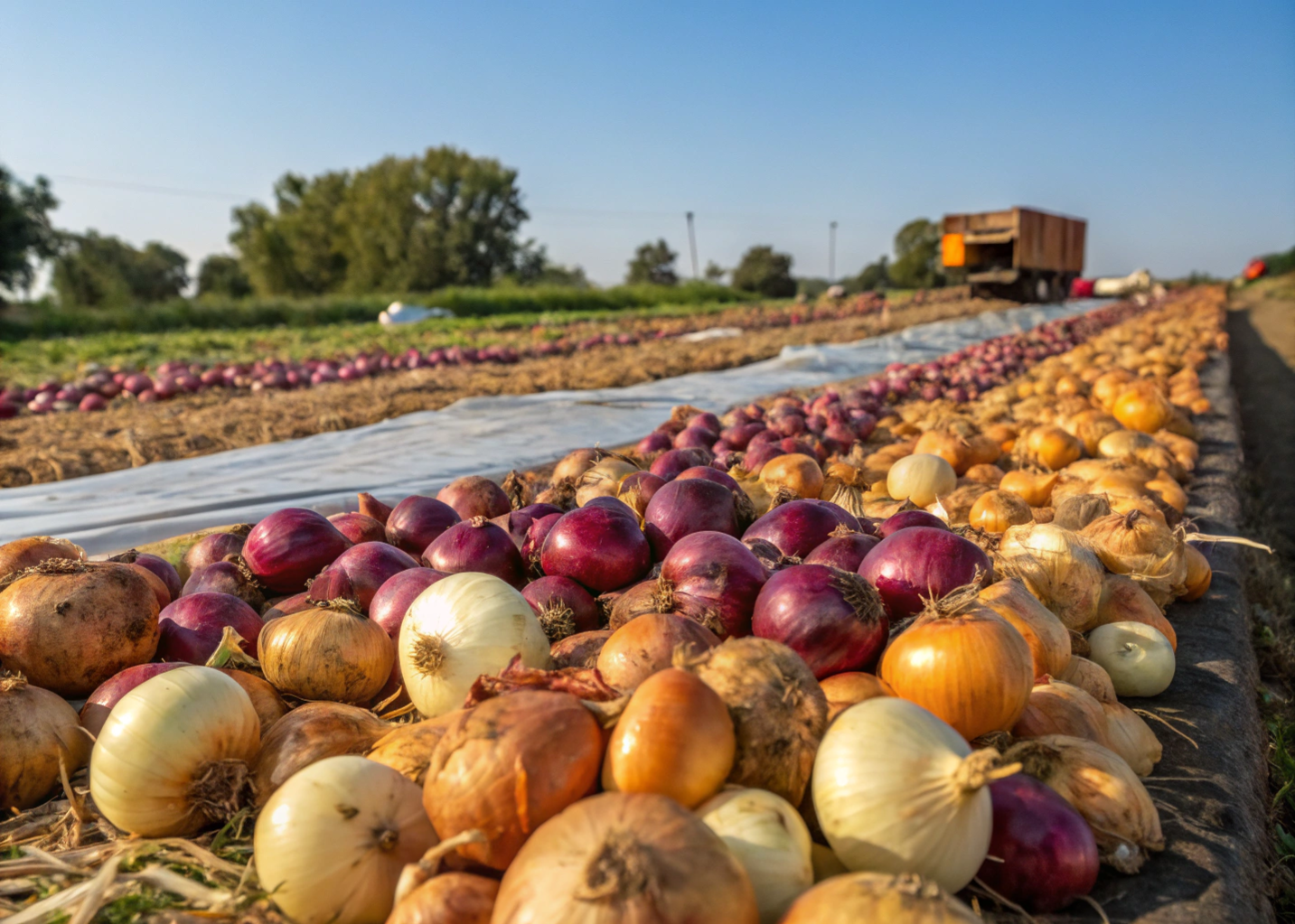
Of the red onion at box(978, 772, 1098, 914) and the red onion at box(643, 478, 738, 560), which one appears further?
the red onion at box(643, 478, 738, 560)

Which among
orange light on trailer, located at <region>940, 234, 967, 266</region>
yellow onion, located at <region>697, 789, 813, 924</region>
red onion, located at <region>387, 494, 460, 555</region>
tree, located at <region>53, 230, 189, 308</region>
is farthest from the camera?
tree, located at <region>53, 230, 189, 308</region>

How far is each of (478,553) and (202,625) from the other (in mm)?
718

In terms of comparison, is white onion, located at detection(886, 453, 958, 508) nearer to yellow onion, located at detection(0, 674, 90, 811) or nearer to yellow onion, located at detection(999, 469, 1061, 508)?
yellow onion, located at detection(999, 469, 1061, 508)

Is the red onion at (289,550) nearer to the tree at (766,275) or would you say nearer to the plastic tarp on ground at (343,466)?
the plastic tarp on ground at (343,466)

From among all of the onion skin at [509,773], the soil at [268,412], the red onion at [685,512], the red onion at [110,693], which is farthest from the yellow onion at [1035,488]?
the soil at [268,412]

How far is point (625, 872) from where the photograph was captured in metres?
0.90

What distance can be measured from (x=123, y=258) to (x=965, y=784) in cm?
6884

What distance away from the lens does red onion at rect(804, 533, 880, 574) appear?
2.02 m

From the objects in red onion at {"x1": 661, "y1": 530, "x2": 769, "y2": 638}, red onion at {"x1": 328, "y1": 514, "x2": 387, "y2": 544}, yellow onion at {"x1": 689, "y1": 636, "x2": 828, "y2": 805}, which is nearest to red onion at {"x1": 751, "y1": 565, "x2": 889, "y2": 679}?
red onion at {"x1": 661, "y1": 530, "x2": 769, "y2": 638}

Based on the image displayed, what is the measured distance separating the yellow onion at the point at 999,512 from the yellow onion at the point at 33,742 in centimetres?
275

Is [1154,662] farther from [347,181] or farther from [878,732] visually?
[347,181]

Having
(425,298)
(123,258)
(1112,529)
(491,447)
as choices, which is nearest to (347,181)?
(123,258)

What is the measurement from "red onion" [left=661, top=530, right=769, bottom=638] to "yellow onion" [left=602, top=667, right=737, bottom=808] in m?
0.58

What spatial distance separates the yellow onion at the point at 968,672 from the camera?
57.8 inches
